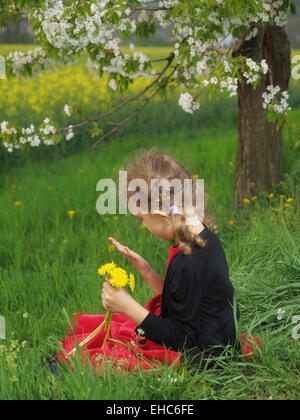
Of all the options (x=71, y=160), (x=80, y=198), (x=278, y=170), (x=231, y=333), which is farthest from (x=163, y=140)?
(x=231, y=333)

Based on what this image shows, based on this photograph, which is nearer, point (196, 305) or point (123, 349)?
point (196, 305)

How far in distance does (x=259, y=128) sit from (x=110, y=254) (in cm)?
168

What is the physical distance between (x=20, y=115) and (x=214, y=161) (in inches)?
141

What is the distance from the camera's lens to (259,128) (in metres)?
4.44

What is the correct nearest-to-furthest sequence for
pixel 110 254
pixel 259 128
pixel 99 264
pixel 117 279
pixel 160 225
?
1. pixel 117 279
2. pixel 160 225
3. pixel 99 264
4. pixel 110 254
5. pixel 259 128

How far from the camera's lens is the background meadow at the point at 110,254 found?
6.79 ft

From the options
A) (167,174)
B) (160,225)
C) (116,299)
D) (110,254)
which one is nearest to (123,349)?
(116,299)

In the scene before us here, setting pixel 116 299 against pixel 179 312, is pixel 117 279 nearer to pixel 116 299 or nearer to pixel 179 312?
pixel 116 299

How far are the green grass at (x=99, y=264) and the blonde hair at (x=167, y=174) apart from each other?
33cm

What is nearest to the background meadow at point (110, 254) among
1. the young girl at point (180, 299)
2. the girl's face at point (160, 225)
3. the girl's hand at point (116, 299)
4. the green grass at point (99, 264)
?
the green grass at point (99, 264)

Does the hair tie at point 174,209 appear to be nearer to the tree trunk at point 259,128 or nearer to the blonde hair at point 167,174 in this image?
the blonde hair at point 167,174

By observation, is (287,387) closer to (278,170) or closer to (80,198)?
(278,170)

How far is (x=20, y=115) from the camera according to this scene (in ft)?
25.8
